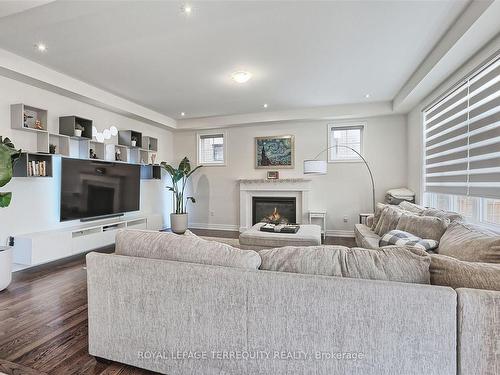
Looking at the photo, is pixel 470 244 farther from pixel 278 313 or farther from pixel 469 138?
pixel 469 138

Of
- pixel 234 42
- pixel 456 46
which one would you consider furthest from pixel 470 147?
pixel 234 42

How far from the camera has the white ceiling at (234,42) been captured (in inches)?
94.7

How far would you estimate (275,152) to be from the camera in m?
6.14

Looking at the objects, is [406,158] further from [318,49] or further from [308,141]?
[318,49]

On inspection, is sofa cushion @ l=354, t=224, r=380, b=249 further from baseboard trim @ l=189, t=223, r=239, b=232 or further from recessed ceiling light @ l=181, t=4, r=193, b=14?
baseboard trim @ l=189, t=223, r=239, b=232

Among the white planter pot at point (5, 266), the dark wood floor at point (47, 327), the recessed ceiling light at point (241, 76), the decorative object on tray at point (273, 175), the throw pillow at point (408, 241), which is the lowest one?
the dark wood floor at point (47, 327)

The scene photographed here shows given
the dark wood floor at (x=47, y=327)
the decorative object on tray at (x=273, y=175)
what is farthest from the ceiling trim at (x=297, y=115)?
the dark wood floor at (x=47, y=327)

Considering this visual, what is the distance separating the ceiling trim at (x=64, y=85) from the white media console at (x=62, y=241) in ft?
6.70

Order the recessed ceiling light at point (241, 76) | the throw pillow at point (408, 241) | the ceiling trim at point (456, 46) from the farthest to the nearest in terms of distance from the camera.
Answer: the recessed ceiling light at point (241, 76)
the throw pillow at point (408, 241)
the ceiling trim at point (456, 46)

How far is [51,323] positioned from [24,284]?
126cm

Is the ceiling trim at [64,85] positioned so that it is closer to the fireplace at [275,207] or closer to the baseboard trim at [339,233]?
the fireplace at [275,207]

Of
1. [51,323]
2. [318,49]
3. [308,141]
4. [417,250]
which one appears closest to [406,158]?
[308,141]

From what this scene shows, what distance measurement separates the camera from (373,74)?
12.6ft

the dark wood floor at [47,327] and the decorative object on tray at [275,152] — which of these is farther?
the decorative object on tray at [275,152]
